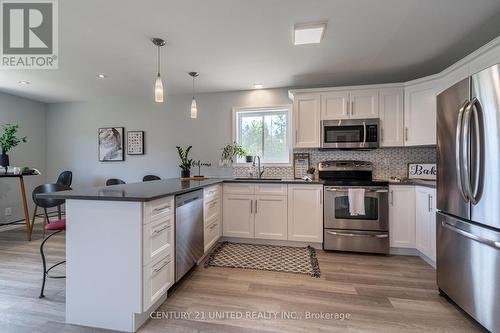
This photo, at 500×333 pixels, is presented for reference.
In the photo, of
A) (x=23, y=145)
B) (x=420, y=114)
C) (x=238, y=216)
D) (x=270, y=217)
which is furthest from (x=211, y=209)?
(x=23, y=145)

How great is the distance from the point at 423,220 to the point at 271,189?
1.89 m

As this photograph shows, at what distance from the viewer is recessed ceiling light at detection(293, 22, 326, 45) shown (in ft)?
6.93

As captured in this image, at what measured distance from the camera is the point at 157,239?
1.81m

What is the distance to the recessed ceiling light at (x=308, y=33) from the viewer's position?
2.11 meters

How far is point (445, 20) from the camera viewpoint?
2074 millimetres

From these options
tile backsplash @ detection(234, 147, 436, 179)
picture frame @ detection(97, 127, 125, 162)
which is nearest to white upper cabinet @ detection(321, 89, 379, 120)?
tile backsplash @ detection(234, 147, 436, 179)

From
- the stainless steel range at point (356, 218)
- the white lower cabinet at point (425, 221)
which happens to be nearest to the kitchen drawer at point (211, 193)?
the stainless steel range at point (356, 218)

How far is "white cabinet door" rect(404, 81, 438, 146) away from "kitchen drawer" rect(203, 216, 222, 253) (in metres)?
2.88

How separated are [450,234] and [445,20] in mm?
1876

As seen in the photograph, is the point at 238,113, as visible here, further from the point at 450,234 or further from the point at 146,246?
the point at 450,234

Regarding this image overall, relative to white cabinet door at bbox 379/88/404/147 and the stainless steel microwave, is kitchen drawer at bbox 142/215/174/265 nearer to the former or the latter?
the stainless steel microwave

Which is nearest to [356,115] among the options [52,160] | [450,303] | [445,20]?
[445,20]

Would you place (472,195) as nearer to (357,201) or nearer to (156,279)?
(357,201)

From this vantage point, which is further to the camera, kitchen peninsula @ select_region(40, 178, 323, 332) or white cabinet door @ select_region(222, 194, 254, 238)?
white cabinet door @ select_region(222, 194, 254, 238)
